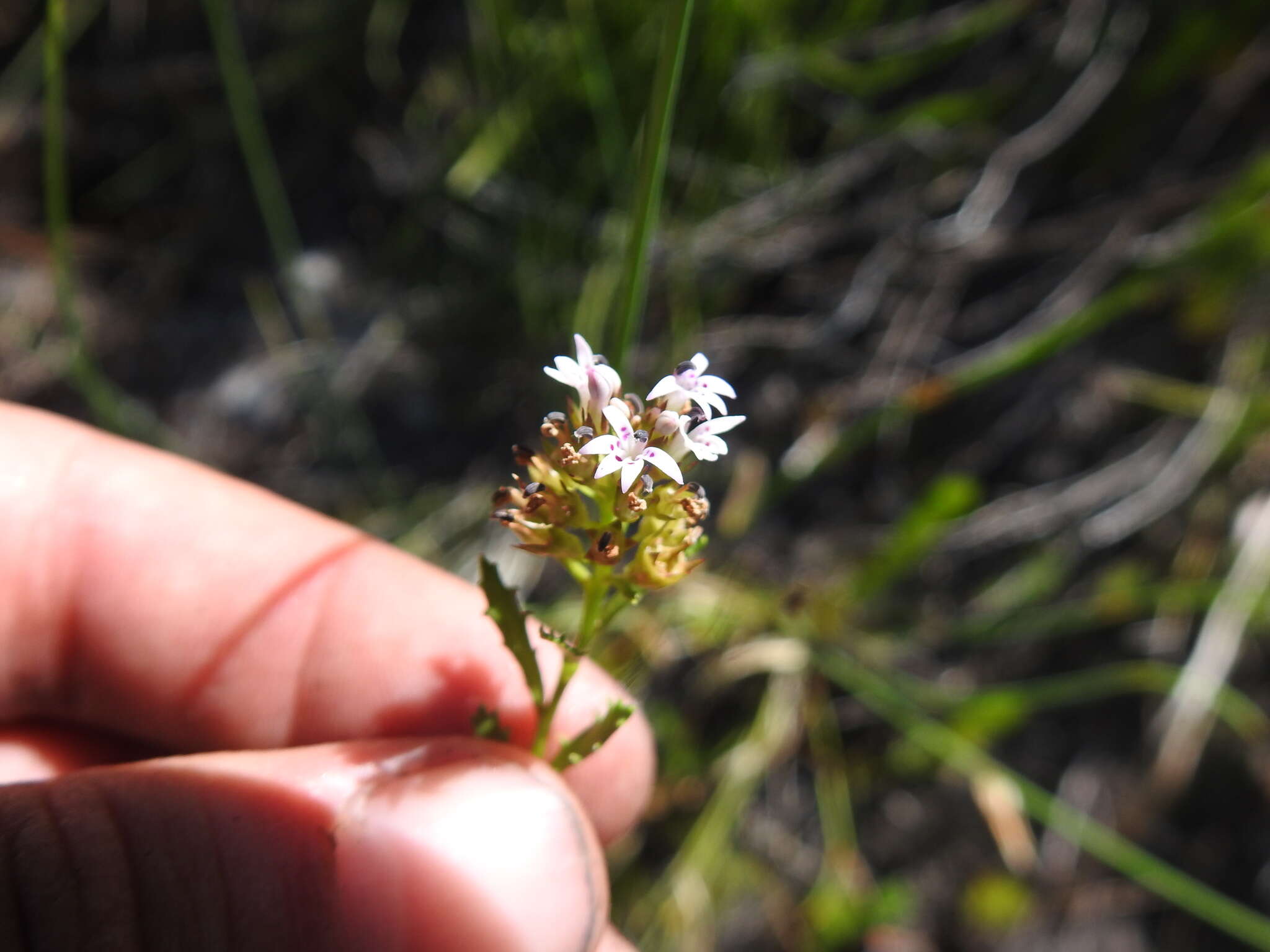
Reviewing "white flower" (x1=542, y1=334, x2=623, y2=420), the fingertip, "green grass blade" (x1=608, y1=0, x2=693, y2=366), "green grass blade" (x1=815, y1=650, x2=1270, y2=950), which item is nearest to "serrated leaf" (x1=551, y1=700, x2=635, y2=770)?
"white flower" (x1=542, y1=334, x2=623, y2=420)

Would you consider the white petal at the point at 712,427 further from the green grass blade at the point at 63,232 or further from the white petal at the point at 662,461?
the green grass blade at the point at 63,232

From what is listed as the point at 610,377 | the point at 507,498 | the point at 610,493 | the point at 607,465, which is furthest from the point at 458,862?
the point at 610,377

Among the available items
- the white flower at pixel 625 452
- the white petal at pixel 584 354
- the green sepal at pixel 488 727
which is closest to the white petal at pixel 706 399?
the white flower at pixel 625 452

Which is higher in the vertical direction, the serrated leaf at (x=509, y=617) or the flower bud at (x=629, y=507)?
the flower bud at (x=629, y=507)

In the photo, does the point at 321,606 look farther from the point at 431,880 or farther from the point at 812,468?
the point at 812,468

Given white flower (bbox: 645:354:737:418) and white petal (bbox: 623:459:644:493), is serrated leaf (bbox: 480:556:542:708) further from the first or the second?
white flower (bbox: 645:354:737:418)

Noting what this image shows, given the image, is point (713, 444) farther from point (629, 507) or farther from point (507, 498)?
point (507, 498)

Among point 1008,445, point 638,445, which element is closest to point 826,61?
point 1008,445
